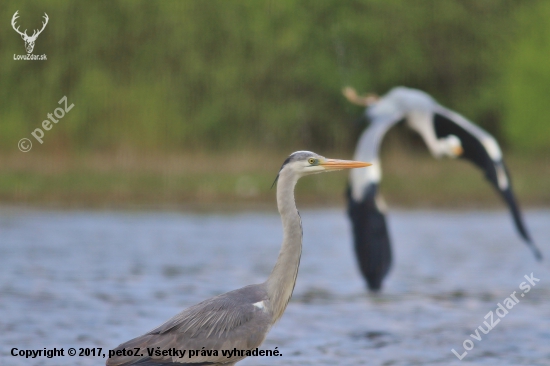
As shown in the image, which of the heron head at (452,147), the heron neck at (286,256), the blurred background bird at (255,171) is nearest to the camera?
the heron neck at (286,256)

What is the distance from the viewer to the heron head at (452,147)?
11.8 metres

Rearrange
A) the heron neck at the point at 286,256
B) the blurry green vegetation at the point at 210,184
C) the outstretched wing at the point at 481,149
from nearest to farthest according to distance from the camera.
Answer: the heron neck at the point at 286,256 < the outstretched wing at the point at 481,149 < the blurry green vegetation at the point at 210,184

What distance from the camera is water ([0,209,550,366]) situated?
380 inches

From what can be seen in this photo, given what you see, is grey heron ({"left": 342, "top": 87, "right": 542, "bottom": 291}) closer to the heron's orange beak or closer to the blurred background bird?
the blurred background bird

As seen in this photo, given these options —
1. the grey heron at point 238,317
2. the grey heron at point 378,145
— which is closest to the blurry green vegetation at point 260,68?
the grey heron at point 378,145

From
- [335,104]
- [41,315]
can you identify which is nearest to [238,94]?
[335,104]

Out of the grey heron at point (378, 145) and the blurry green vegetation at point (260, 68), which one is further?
the blurry green vegetation at point (260, 68)

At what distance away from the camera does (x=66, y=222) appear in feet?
71.8

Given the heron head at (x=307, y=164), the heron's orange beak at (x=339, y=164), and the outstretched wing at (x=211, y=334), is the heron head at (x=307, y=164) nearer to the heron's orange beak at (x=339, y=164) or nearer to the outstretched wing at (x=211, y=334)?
the heron's orange beak at (x=339, y=164)

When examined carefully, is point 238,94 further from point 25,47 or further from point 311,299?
point 311,299

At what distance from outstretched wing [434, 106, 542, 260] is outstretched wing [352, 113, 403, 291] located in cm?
57

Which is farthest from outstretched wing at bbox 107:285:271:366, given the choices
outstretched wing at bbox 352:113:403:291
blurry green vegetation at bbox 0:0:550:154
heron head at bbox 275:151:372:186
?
blurry green vegetation at bbox 0:0:550:154

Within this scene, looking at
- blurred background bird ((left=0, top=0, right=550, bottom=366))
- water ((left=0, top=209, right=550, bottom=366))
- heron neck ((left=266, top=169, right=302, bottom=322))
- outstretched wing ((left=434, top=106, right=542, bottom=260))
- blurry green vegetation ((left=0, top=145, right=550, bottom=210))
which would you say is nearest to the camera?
heron neck ((left=266, top=169, right=302, bottom=322))

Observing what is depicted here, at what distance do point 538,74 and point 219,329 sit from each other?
1261 inches
